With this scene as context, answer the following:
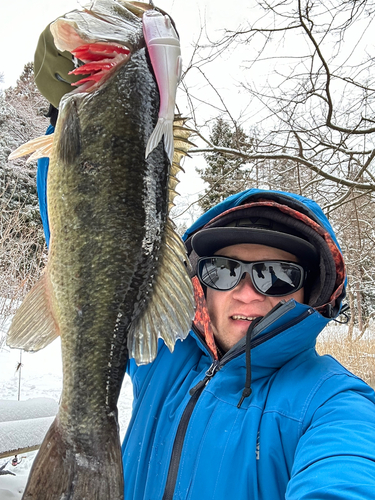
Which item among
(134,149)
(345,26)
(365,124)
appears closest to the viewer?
(134,149)

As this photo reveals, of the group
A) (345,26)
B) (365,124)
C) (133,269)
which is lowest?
(133,269)

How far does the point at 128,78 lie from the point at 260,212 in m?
0.94

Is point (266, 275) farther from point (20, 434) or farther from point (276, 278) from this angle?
point (20, 434)

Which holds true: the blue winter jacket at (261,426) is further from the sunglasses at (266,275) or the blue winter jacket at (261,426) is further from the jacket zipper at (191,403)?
the sunglasses at (266,275)

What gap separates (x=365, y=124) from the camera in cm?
634

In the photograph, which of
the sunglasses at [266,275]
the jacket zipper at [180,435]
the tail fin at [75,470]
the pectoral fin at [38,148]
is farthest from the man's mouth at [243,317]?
the pectoral fin at [38,148]

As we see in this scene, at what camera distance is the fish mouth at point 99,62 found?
3.94ft

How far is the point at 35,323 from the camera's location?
1.26 meters

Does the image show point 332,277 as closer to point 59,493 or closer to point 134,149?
point 134,149

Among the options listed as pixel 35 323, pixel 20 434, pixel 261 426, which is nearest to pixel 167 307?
pixel 35 323

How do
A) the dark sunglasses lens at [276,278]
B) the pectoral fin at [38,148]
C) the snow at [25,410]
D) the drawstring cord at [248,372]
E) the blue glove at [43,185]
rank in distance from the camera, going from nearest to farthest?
the pectoral fin at [38,148]
the drawstring cord at [248,372]
the blue glove at [43,185]
the dark sunglasses lens at [276,278]
the snow at [25,410]

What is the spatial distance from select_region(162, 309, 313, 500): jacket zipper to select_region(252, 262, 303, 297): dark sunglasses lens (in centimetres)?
28

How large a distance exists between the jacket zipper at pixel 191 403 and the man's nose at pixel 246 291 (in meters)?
0.25

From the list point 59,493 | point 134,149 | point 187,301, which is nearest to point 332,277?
point 187,301
